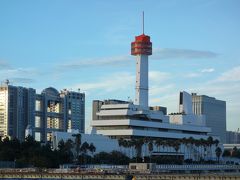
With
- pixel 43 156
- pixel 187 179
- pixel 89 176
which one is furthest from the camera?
pixel 43 156

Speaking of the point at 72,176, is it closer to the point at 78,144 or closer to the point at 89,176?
the point at 89,176

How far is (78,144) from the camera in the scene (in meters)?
200

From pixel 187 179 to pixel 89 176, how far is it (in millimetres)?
23955

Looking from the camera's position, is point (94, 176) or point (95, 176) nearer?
point (94, 176)

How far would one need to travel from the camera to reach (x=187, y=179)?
118250mm

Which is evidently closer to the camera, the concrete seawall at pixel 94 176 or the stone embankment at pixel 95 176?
the stone embankment at pixel 95 176

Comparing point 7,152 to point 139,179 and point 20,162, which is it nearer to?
point 20,162

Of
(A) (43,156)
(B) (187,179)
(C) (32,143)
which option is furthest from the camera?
(C) (32,143)

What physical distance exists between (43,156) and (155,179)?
210ft

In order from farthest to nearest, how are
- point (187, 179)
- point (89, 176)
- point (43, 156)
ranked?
1. point (43, 156)
2. point (89, 176)
3. point (187, 179)

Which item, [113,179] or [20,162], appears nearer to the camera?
[113,179]

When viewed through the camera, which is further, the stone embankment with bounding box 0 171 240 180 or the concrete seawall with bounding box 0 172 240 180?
the concrete seawall with bounding box 0 172 240 180

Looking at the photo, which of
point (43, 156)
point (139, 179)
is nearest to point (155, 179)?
point (139, 179)

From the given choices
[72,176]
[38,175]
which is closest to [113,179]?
[72,176]
